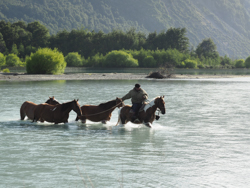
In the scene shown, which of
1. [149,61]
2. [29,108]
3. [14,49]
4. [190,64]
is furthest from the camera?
[14,49]

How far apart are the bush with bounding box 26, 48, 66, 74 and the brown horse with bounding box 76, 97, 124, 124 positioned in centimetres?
6238

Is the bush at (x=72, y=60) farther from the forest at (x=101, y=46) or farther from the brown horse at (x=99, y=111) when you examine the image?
the brown horse at (x=99, y=111)

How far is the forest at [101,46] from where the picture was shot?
157 metres

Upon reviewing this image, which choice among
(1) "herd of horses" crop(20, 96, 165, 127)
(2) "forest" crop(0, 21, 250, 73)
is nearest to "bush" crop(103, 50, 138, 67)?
(2) "forest" crop(0, 21, 250, 73)

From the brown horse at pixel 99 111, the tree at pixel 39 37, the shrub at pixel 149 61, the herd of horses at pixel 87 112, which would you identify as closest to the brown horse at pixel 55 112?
the herd of horses at pixel 87 112

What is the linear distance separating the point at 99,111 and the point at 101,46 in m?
163

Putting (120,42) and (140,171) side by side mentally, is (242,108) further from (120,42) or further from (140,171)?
(120,42)

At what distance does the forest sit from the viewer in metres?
157

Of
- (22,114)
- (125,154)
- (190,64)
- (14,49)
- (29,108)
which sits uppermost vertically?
(14,49)

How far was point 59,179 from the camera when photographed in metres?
9.41

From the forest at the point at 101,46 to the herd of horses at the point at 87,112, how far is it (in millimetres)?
132801

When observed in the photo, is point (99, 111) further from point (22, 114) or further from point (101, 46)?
point (101, 46)

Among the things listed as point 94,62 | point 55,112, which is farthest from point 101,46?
point 55,112

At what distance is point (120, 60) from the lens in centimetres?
14388
